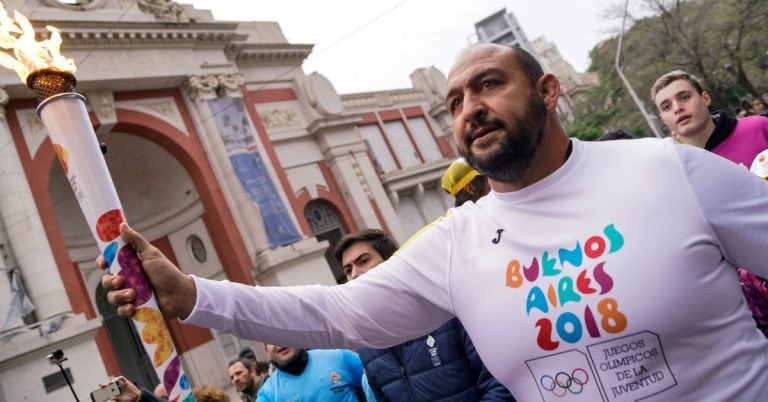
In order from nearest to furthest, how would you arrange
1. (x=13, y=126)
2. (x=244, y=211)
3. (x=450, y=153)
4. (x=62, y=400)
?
1. (x=62, y=400)
2. (x=13, y=126)
3. (x=244, y=211)
4. (x=450, y=153)

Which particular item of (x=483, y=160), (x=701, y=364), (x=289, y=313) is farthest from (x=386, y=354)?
(x=701, y=364)

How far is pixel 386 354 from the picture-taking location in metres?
2.92

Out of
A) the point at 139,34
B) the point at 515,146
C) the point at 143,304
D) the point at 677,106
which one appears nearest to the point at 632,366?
the point at 515,146

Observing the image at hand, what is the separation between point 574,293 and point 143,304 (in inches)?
45.1

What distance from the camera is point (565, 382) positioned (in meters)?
1.45

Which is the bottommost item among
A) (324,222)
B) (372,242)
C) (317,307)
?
(317,307)

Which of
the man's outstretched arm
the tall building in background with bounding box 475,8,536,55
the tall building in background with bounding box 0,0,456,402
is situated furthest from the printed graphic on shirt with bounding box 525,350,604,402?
the tall building in background with bounding box 475,8,536,55

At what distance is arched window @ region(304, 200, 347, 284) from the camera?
728 inches

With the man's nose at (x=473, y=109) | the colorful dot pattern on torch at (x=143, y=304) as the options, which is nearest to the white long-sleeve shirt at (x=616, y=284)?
the colorful dot pattern on torch at (x=143, y=304)

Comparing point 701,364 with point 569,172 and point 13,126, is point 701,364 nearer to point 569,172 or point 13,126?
point 569,172

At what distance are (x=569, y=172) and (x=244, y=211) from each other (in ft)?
46.8

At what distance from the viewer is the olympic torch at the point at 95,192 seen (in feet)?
4.84

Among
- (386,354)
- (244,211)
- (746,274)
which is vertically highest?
(244,211)

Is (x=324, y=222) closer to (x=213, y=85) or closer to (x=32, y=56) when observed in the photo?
(x=213, y=85)
